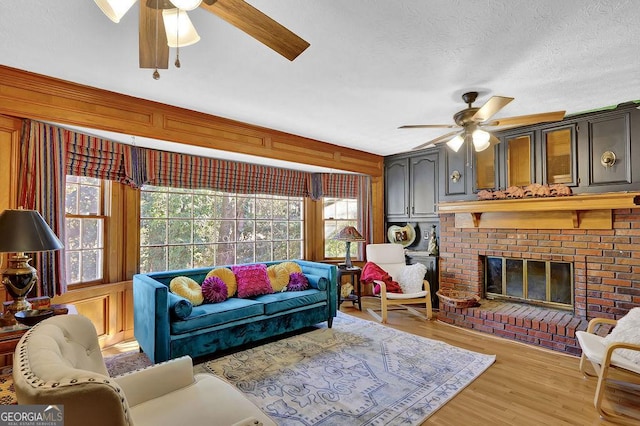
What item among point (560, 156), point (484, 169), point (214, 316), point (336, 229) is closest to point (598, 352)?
point (560, 156)

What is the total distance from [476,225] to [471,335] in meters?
1.36

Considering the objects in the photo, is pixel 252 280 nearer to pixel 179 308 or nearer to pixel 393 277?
pixel 179 308

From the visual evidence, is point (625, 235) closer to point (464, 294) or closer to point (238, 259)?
point (464, 294)

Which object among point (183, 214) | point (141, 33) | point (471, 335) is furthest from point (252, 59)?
point (471, 335)

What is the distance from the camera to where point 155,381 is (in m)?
1.58

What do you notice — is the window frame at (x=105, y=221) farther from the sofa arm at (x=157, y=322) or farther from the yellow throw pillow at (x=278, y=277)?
the yellow throw pillow at (x=278, y=277)

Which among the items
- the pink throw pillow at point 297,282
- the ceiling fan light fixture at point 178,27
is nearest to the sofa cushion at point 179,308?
the pink throw pillow at point 297,282

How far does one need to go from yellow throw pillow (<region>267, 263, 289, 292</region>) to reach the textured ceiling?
6.07ft

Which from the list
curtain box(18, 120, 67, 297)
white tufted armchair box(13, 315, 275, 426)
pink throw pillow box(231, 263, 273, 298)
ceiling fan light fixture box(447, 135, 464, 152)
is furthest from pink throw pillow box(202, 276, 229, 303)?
ceiling fan light fixture box(447, 135, 464, 152)

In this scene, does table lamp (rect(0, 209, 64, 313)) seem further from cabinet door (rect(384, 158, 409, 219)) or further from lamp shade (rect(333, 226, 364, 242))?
cabinet door (rect(384, 158, 409, 219))

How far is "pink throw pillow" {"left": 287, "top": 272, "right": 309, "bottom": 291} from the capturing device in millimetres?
3816

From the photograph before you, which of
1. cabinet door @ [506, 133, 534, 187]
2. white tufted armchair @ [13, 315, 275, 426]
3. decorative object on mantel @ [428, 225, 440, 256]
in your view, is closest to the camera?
white tufted armchair @ [13, 315, 275, 426]

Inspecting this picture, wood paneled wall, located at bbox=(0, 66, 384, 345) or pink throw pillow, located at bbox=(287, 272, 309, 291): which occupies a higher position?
wood paneled wall, located at bbox=(0, 66, 384, 345)

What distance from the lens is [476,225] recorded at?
13.5ft
